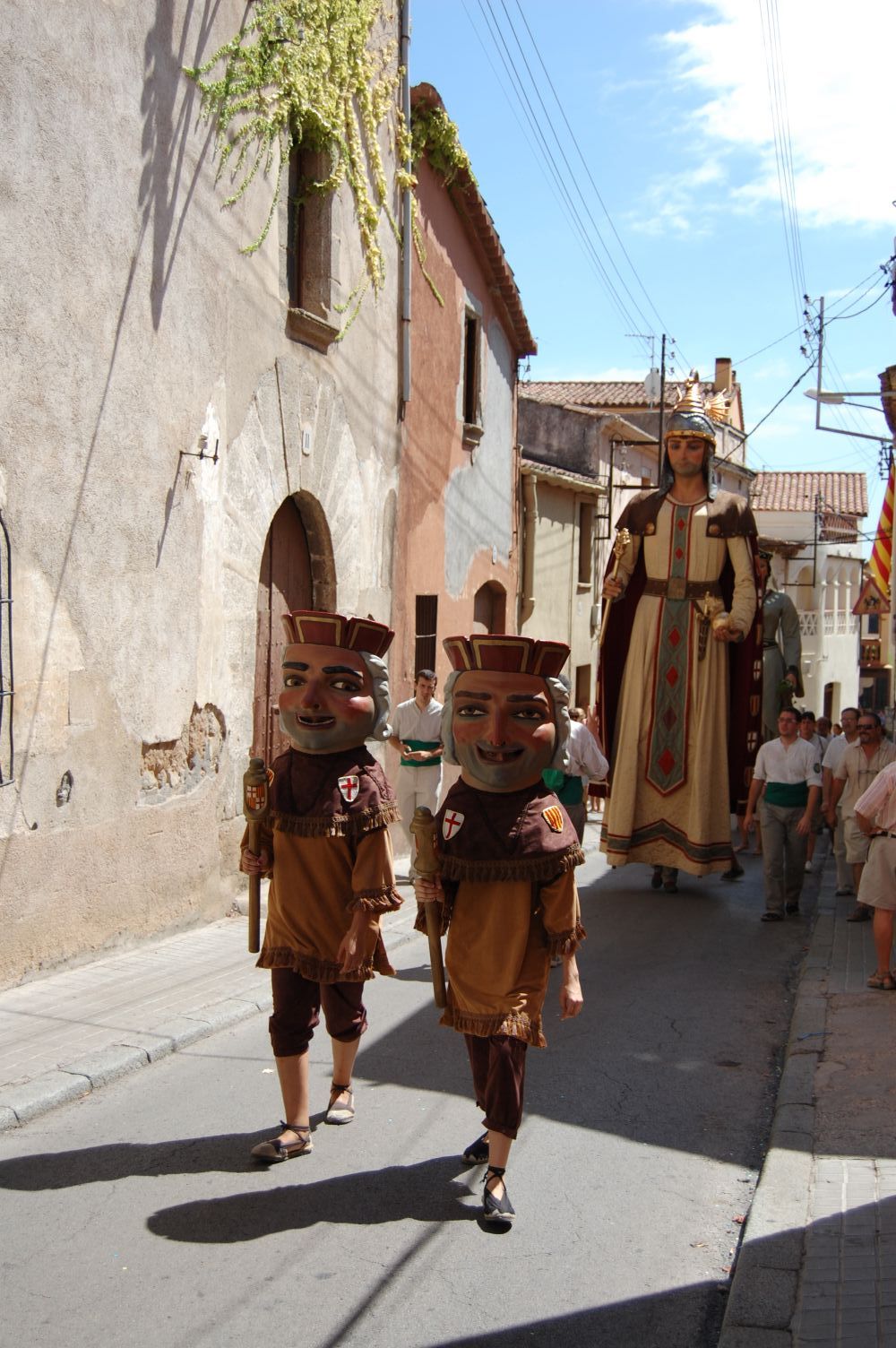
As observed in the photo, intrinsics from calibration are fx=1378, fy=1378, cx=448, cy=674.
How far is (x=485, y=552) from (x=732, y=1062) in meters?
11.6

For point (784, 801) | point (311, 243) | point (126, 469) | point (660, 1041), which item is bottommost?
point (660, 1041)

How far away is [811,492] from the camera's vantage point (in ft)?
149

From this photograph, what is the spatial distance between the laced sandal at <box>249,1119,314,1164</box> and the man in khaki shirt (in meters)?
6.20

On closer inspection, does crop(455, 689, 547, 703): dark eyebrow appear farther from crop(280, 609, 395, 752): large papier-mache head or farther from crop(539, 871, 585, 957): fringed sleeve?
crop(539, 871, 585, 957): fringed sleeve

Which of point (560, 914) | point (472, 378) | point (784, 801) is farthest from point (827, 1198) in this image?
point (472, 378)

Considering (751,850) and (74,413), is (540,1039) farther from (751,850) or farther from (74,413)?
(751,850)

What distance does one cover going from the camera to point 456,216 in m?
15.6

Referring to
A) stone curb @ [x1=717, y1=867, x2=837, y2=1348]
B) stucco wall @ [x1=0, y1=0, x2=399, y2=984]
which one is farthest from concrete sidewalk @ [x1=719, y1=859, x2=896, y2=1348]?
stucco wall @ [x1=0, y1=0, x2=399, y2=984]

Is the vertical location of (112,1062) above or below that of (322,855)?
below

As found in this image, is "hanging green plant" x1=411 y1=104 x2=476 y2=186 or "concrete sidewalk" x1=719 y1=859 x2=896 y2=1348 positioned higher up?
"hanging green plant" x1=411 y1=104 x2=476 y2=186

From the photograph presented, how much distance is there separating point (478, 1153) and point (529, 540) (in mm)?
17238

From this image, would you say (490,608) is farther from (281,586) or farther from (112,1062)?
(112,1062)

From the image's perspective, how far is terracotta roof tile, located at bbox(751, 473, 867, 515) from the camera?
44.3 meters

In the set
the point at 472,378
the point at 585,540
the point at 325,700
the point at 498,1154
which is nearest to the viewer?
the point at 498,1154
